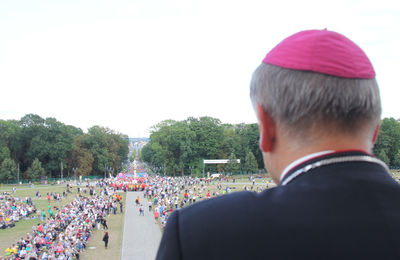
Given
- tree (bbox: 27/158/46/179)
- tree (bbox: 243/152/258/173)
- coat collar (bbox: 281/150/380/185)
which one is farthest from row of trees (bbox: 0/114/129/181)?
coat collar (bbox: 281/150/380/185)

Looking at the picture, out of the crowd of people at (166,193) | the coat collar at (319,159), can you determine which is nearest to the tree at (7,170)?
the crowd of people at (166,193)

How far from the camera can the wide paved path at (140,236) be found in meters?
19.4

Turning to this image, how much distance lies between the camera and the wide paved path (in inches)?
765

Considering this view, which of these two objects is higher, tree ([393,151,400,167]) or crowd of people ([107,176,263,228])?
tree ([393,151,400,167])

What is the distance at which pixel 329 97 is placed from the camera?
133 centimetres

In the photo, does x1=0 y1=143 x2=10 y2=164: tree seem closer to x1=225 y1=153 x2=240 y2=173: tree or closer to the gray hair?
x1=225 y1=153 x2=240 y2=173: tree

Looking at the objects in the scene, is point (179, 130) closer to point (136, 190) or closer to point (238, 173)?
point (238, 173)

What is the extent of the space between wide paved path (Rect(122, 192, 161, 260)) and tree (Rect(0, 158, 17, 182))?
4351 cm

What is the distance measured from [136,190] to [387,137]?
57950mm

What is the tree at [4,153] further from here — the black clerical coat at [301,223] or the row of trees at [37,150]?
the black clerical coat at [301,223]

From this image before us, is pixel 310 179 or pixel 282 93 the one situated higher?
pixel 282 93

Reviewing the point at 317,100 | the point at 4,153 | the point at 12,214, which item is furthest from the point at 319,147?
the point at 4,153

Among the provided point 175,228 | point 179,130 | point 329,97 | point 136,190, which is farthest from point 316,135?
point 179,130

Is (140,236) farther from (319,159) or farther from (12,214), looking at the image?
(319,159)
